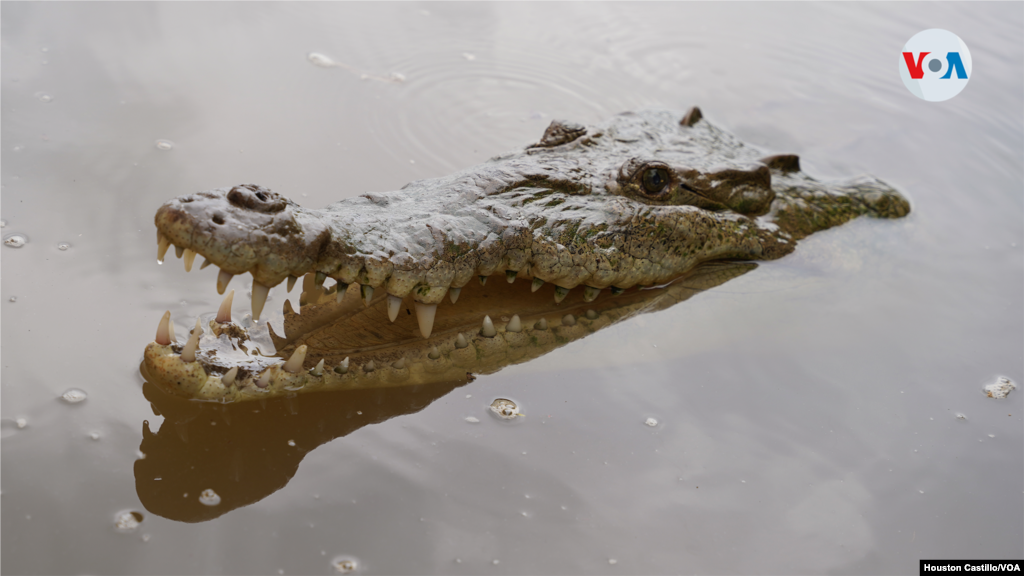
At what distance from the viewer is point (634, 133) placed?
4527mm

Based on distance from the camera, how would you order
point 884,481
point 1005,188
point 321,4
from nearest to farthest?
point 884,481, point 1005,188, point 321,4

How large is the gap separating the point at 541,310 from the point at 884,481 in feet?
5.94

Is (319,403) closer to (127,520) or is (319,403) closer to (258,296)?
(258,296)

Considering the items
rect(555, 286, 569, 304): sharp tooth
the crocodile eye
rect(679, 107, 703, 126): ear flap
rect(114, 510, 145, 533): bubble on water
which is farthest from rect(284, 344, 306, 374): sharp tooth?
rect(679, 107, 703, 126): ear flap

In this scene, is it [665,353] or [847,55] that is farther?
[847,55]

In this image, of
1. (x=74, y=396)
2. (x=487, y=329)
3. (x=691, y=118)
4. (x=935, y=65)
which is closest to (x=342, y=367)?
(x=487, y=329)

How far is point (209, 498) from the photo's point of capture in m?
2.71

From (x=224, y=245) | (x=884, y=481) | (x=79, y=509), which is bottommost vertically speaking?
(x=79, y=509)

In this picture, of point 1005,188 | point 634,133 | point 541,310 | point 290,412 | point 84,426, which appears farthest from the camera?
point 1005,188

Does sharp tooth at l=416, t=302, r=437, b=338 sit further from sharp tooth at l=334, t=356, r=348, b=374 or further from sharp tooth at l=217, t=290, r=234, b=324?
sharp tooth at l=217, t=290, r=234, b=324

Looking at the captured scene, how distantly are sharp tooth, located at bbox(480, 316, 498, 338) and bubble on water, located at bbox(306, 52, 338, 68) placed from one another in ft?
12.0

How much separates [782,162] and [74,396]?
4317 millimetres

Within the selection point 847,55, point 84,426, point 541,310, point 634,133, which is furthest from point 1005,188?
point 84,426

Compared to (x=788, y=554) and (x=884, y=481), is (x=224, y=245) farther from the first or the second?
(x=884, y=481)
